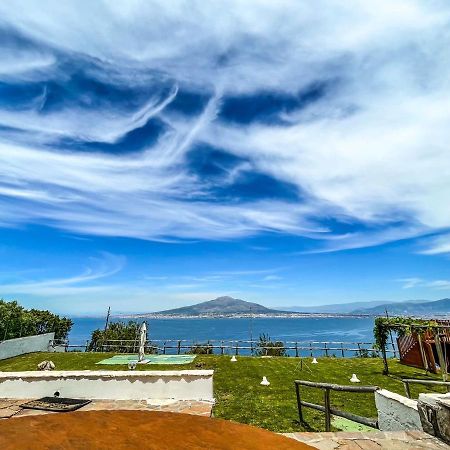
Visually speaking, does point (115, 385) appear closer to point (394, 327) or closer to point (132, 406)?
point (132, 406)

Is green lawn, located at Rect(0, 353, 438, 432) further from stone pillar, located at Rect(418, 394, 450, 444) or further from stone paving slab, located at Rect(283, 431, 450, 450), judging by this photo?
stone pillar, located at Rect(418, 394, 450, 444)

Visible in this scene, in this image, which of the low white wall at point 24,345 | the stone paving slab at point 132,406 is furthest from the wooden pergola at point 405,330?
the low white wall at point 24,345

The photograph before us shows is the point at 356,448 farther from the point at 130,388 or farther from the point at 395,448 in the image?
the point at 130,388

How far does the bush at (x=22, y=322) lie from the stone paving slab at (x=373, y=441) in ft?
88.0

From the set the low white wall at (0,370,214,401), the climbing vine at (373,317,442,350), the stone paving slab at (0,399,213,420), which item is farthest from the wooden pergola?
the stone paving slab at (0,399,213,420)

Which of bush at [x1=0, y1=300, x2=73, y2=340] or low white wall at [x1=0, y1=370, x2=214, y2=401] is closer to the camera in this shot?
low white wall at [x1=0, y1=370, x2=214, y2=401]

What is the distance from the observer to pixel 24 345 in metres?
23.4

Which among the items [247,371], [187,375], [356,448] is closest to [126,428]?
[356,448]

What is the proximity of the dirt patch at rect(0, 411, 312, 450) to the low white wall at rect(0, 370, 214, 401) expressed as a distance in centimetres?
597

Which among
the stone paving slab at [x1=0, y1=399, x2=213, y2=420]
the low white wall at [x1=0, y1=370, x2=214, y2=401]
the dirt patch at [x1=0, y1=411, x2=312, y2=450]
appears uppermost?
the dirt patch at [x1=0, y1=411, x2=312, y2=450]

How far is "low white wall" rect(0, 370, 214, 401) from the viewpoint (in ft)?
23.5

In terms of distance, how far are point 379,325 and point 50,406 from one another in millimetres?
15441

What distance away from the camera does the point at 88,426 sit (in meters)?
1.53

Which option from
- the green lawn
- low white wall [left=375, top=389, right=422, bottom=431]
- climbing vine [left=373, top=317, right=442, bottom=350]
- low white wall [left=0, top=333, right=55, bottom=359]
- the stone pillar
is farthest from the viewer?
low white wall [left=0, top=333, right=55, bottom=359]
